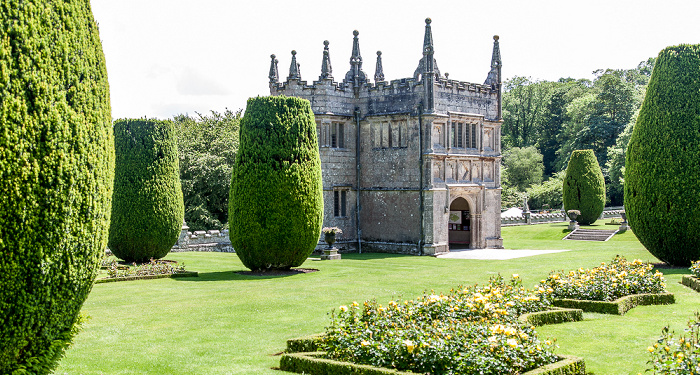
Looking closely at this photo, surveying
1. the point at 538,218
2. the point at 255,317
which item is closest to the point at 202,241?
the point at 255,317

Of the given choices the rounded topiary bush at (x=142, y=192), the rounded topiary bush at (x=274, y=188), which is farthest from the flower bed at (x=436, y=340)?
the rounded topiary bush at (x=142, y=192)

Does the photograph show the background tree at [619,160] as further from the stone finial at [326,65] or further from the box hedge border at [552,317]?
the box hedge border at [552,317]

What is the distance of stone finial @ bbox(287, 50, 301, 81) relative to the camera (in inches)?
1524

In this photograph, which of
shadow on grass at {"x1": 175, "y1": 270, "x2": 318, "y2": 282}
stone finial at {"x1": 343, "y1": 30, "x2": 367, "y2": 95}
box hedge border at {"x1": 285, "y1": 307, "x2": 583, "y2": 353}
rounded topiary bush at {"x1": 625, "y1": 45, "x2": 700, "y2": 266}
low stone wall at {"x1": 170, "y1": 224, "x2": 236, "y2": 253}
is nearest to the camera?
box hedge border at {"x1": 285, "y1": 307, "x2": 583, "y2": 353}

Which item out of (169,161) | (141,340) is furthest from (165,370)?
(169,161)

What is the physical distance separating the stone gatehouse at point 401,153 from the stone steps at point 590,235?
9808mm

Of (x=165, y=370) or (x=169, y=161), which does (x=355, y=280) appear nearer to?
(x=169, y=161)

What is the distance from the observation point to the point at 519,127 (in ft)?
309

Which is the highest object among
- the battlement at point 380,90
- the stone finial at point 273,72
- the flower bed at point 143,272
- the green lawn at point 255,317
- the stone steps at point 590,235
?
the stone finial at point 273,72

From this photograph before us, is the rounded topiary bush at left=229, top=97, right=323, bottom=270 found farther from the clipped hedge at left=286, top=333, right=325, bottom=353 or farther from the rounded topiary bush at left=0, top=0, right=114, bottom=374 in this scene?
the rounded topiary bush at left=0, top=0, right=114, bottom=374

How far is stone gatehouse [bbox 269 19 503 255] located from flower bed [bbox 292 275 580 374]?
23978 millimetres

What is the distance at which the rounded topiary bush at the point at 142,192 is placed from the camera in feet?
97.3

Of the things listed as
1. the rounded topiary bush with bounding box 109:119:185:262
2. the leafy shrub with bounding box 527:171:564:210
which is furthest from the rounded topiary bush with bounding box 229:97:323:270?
the leafy shrub with bounding box 527:171:564:210

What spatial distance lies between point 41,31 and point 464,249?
3349 centimetres
